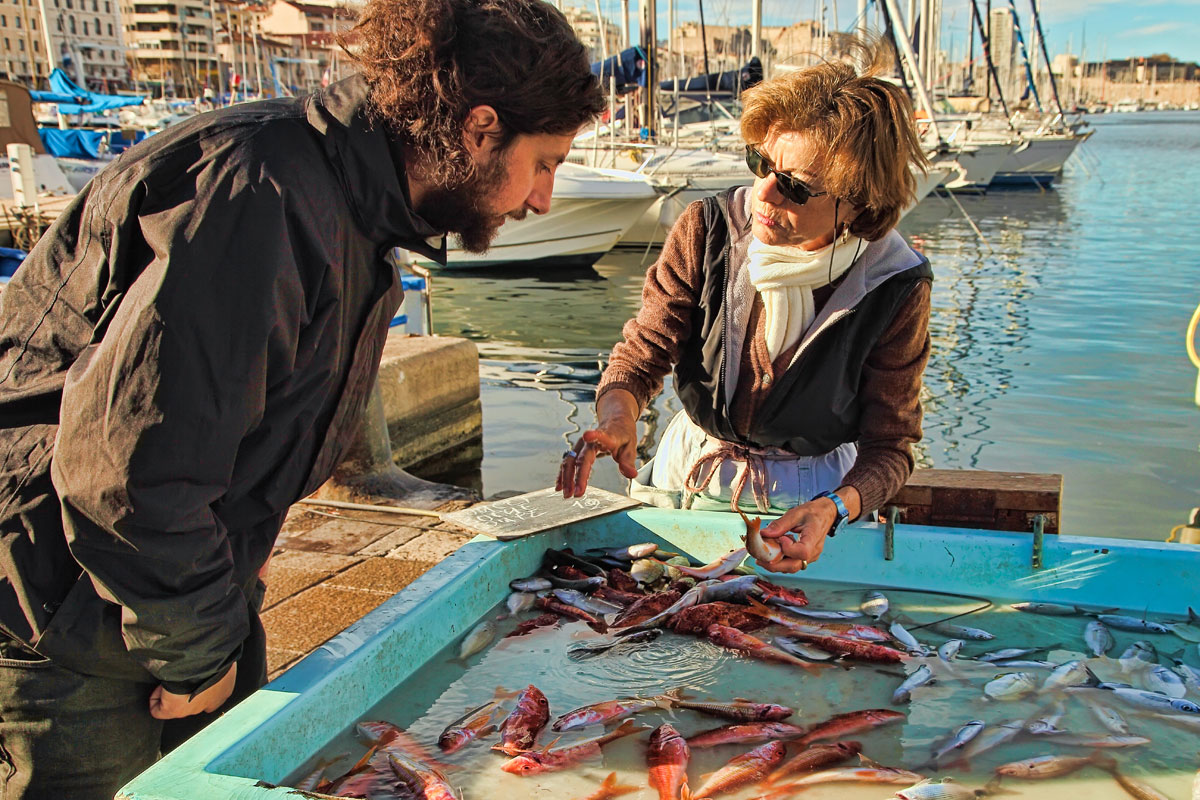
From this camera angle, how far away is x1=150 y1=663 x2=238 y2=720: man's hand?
78.9 inches

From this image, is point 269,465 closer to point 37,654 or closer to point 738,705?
point 37,654

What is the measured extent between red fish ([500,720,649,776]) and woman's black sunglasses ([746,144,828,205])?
1.67 meters

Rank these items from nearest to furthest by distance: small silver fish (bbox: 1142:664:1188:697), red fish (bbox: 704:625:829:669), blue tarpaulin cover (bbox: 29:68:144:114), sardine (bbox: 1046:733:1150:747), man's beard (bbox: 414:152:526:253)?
man's beard (bbox: 414:152:526:253) < sardine (bbox: 1046:733:1150:747) < small silver fish (bbox: 1142:664:1188:697) < red fish (bbox: 704:625:829:669) < blue tarpaulin cover (bbox: 29:68:144:114)

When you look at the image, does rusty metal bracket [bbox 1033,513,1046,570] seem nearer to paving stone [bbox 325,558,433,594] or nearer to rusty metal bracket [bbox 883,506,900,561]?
rusty metal bracket [bbox 883,506,900,561]

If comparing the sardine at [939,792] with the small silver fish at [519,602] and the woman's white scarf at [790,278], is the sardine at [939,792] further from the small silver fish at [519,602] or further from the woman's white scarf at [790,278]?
the woman's white scarf at [790,278]

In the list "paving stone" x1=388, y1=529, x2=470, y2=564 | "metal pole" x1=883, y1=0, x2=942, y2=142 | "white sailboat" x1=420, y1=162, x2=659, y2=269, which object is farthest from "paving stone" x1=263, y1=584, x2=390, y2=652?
"metal pole" x1=883, y1=0, x2=942, y2=142

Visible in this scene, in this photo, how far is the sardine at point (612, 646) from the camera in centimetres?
277

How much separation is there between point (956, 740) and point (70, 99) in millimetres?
38976

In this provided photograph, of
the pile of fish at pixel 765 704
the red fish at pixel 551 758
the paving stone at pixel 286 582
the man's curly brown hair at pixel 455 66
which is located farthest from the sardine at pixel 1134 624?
the paving stone at pixel 286 582

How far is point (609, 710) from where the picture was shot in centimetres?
243

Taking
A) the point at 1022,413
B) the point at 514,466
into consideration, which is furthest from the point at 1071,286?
the point at 514,466

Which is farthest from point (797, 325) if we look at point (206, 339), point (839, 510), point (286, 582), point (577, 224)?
point (577, 224)

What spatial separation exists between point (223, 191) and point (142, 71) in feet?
455

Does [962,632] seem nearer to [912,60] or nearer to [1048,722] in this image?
[1048,722]
